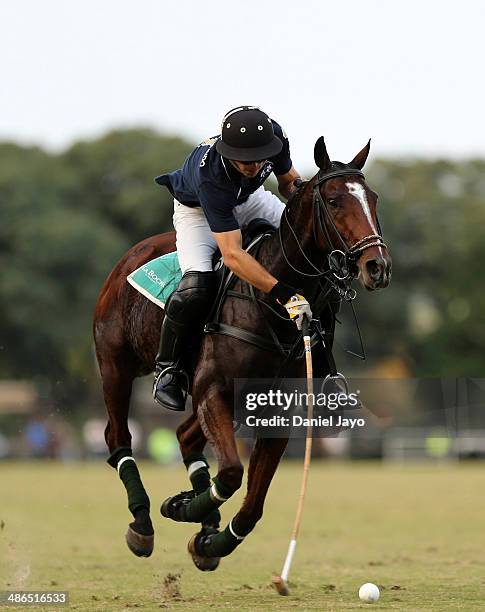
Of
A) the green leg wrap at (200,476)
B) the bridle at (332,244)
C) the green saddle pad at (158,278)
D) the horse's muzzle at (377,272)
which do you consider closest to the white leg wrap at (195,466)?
the green leg wrap at (200,476)

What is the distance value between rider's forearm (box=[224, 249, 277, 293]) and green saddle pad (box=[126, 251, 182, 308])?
1.12 meters

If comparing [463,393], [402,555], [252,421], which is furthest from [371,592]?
[463,393]

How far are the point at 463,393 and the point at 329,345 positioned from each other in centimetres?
1855

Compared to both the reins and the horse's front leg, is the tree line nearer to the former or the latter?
the horse's front leg

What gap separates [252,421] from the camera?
31.6 ft

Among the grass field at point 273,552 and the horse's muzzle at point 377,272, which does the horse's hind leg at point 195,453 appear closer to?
the grass field at point 273,552

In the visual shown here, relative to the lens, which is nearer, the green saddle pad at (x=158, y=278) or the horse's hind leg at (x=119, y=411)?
the green saddle pad at (x=158, y=278)

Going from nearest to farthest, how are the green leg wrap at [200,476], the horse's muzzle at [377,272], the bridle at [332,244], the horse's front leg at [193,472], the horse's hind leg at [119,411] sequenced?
the horse's muzzle at [377,272] → the bridle at [332,244] → the horse's front leg at [193,472] → the green leg wrap at [200,476] → the horse's hind leg at [119,411]

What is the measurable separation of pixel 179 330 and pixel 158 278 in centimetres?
85

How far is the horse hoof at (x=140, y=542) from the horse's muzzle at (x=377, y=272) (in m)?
3.15

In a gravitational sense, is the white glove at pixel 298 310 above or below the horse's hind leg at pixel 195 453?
above

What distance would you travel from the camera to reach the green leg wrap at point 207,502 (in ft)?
31.0

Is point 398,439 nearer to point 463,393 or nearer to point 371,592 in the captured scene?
Answer: point 463,393

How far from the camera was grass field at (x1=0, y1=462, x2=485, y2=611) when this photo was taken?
974 centimetres
